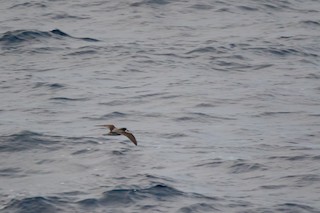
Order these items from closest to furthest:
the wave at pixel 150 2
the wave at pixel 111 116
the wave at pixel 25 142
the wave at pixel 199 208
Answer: the wave at pixel 199 208 → the wave at pixel 25 142 → the wave at pixel 111 116 → the wave at pixel 150 2

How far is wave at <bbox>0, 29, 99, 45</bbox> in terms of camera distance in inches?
1372

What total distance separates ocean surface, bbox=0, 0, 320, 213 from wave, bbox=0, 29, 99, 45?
0.05 meters

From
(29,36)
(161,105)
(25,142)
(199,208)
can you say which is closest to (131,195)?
(199,208)

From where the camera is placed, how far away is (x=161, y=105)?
28578 mm

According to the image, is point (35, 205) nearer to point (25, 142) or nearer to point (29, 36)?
point (25, 142)

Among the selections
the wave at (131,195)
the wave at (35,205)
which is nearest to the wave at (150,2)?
the wave at (131,195)

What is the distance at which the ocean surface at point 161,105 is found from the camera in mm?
21250

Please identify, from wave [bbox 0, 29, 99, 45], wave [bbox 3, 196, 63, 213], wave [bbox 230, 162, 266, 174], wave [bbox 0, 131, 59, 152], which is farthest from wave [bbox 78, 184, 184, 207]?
wave [bbox 0, 29, 99, 45]

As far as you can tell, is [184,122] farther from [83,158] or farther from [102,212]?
[102,212]

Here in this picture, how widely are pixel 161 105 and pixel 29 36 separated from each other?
8.61 metres

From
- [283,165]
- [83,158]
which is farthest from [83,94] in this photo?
[283,165]

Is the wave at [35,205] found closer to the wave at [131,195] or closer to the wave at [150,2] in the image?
the wave at [131,195]

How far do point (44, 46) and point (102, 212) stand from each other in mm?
15587

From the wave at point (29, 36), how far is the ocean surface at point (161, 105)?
0.16 ft
